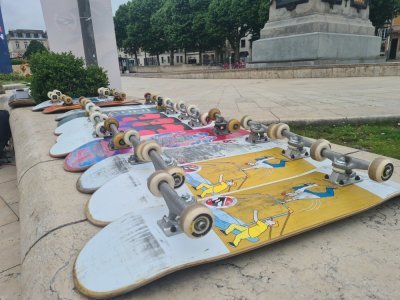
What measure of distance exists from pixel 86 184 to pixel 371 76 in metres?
16.8

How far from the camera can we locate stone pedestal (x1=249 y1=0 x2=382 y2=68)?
52.3 feet

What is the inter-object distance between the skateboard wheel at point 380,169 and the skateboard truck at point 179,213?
144 cm

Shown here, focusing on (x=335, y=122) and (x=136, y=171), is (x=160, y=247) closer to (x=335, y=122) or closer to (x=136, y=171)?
(x=136, y=171)

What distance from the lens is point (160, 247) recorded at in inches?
66.0

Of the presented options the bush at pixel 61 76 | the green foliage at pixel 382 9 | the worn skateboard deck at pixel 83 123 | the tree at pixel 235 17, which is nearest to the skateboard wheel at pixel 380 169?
the worn skateboard deck at pixel 83 123

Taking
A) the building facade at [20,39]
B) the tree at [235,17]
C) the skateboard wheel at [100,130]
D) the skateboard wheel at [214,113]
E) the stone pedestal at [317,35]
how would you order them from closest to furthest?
the skateboard wheel at [100,130], the skateboard wheel at [214,113], the stone pedestal at [317,35], the tree at [235,17], the building facade at [20,39]

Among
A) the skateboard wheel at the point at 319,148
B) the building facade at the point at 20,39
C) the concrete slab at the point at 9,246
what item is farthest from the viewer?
the building facade at the point at 20,39

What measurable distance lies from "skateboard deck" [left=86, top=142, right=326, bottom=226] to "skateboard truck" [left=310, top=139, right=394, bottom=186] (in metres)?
0.27

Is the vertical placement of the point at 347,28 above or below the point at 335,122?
above

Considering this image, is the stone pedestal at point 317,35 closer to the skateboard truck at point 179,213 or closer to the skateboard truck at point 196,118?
the skateboard truck at point 196,118

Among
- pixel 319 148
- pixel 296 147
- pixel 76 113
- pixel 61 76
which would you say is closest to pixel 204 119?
pixel 296 147

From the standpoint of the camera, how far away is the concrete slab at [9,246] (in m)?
2.50

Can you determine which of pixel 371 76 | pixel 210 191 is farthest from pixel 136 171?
pixel 371 76

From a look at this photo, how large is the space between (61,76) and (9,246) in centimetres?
632
